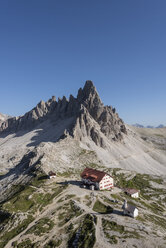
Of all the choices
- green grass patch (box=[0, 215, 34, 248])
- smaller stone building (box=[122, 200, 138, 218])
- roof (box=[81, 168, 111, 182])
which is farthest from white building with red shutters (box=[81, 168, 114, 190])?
green grass patch (box=[0, 215, 34, 248])

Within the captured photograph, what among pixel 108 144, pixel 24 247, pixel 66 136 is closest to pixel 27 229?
pixel 24 247

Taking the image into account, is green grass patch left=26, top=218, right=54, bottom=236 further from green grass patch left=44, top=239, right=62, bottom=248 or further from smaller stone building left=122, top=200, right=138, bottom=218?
smaller stone building left=122, top=200, right=138, bottom=218

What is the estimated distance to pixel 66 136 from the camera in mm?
154375

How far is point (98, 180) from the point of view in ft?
234

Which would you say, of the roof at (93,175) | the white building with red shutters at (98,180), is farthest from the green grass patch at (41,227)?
the roof at (93,175)

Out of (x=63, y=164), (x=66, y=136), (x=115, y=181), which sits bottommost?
(x=115, y=181)

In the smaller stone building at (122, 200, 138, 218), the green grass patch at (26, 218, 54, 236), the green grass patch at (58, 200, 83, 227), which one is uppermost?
the smaller stone building at (122, 200, 138, 218)

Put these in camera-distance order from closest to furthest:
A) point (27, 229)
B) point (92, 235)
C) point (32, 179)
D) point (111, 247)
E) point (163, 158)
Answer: point (111, 247)
point (92, 235)
point (27, 229)
point (32, 179)
point (163, 158)

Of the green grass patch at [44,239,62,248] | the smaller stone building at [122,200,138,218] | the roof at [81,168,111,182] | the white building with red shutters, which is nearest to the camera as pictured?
the green grass patch at [44,239,62,248]

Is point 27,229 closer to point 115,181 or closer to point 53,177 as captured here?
point 53,177

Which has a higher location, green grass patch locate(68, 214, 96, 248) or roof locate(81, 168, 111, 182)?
roof locate(81, 168, 111, 182)

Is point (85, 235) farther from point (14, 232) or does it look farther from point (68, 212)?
point (14, 232)

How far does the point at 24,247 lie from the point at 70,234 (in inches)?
430

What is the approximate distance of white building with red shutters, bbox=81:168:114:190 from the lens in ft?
234
